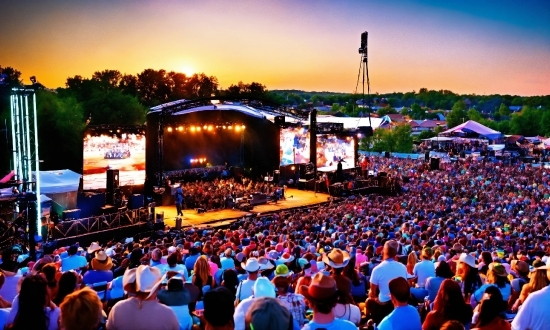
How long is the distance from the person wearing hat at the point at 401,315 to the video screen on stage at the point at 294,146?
25.8 m

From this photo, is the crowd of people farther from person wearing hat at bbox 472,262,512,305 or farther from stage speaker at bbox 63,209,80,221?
stage speaker at bbox 63,209,80,221

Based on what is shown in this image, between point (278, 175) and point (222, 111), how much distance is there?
508cm

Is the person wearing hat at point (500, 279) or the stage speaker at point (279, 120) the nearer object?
the person wearing hat at point (500, 279)

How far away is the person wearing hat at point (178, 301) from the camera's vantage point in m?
3.88

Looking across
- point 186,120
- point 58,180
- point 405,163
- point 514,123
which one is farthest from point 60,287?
point 514,123

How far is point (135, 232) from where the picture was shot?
1641 cm

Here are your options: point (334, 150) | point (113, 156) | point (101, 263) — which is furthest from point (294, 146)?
point (101, 263)

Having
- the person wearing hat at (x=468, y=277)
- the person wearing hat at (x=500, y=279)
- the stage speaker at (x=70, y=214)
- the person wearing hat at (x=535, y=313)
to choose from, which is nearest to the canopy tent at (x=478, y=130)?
the stage speaker at (x=70, y=214)

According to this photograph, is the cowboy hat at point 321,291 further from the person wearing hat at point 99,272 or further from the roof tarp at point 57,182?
the roof tarp at point 57,182

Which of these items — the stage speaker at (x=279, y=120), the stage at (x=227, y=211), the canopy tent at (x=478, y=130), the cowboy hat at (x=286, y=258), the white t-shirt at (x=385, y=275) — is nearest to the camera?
the white t-shirt at (x=385, y=275)

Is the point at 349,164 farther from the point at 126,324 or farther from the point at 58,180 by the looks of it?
the point at 126,324

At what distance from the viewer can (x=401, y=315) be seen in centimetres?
351

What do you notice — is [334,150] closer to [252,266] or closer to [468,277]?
[468,277]

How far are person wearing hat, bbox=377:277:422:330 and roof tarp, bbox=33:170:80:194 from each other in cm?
1529
